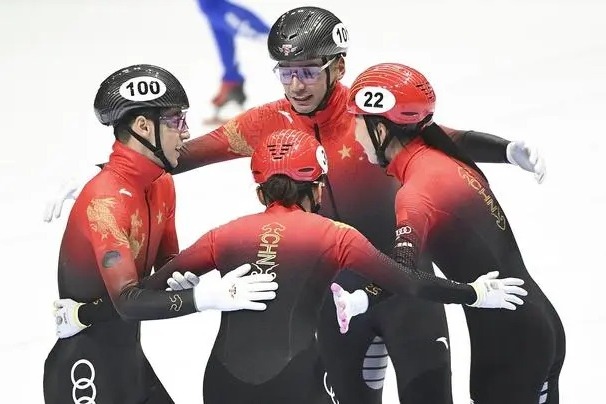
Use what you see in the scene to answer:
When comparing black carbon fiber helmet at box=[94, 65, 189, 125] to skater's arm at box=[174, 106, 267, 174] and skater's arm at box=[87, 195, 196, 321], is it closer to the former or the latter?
skater's arm at box=[87, 195, 196, 321]

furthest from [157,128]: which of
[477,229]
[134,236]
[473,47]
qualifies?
[473,47]

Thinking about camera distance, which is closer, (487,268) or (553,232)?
(487,268)

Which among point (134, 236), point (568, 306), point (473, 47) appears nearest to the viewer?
point (134, 236)

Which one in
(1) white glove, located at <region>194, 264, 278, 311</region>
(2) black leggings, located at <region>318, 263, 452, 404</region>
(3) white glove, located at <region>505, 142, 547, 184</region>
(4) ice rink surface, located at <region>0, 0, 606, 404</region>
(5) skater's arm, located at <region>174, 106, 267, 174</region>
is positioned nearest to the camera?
(1) white glove, located at <region>194, 264, 278, 311</region>

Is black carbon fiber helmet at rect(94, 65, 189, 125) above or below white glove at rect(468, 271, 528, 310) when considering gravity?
above

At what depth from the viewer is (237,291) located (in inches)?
191

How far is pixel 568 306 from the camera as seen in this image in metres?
7.79

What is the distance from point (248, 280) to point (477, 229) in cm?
103

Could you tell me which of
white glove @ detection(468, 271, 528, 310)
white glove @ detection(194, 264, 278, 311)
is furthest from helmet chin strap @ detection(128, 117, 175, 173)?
white glove @ detection(468, 271, 528, 310)

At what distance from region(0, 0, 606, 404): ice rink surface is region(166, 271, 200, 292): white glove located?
1.97 m

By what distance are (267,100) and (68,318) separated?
6439mm

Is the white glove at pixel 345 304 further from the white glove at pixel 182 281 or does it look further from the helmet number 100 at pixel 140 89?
the helmet number 100 at pixel 140 89

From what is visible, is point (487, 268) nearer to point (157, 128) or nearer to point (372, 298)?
point (372, 298)

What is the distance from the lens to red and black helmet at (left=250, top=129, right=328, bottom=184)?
16.4ft
